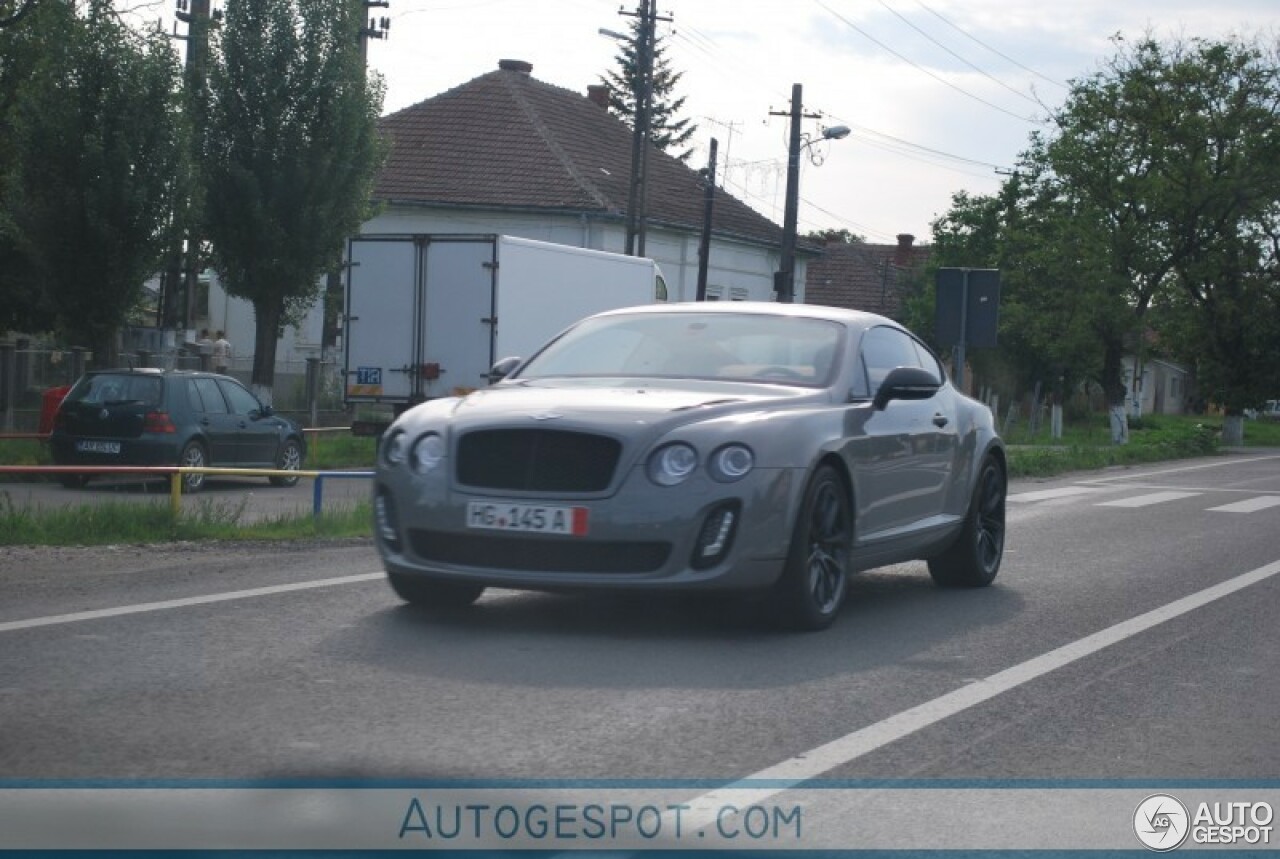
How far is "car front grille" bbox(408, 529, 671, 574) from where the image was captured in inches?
300

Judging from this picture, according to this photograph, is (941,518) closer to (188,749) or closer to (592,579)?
(592,579)

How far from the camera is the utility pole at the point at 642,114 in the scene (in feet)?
129

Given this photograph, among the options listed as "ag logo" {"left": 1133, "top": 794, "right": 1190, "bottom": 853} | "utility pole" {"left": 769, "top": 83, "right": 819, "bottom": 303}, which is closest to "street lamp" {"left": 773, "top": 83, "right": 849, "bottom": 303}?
"utility pole" {"left": 769, "top": 83, "right": 819, "bottom": 303}

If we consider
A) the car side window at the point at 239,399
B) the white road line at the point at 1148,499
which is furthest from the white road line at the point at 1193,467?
the car side window at the point at 239,399

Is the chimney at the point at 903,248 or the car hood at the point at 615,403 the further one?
the chimney at the point at 903,248

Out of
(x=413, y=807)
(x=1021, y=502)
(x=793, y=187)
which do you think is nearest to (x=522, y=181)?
(x=793, y=187)

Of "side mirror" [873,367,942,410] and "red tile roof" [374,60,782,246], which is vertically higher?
"red tile roof" [374,60,782,246]

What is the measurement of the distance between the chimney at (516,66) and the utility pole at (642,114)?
13.6 metres

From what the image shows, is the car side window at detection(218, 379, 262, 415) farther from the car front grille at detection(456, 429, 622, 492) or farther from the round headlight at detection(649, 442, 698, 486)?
the round headlight at detection(649, 442, 698, 486)

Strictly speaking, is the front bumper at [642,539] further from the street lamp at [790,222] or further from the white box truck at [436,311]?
the street lamp at [790,222]

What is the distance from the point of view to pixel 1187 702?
698cm

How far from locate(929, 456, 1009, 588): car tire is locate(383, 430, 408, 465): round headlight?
11.7 feet

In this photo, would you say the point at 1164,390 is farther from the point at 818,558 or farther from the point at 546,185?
the point at 818,558

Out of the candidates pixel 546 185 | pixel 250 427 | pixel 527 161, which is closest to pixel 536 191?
pixel 546 185
